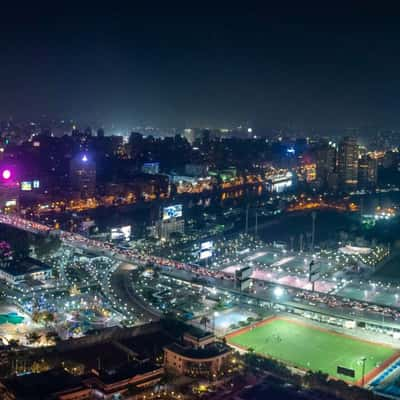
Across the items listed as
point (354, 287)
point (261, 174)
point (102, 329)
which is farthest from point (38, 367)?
point (261, 174)

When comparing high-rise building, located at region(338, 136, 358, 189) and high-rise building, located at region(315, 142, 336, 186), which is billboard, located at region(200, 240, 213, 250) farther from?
high-rise building, located at region(315, 142, 336, 186)

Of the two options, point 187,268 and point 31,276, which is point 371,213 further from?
point 31,276

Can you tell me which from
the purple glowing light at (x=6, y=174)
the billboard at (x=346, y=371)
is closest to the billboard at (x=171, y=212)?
the purple glowing light at (x=6, y=174)

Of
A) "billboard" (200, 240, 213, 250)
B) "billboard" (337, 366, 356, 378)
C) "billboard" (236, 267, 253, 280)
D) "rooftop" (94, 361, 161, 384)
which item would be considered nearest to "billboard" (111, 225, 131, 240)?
"billboard" (200, 240, 213, 250)

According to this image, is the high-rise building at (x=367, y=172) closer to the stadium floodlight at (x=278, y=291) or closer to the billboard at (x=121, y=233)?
the billboard at (x=121, y=233)

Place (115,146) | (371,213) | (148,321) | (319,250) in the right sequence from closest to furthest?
(148,321), (319,250), (371,213), (115,146)

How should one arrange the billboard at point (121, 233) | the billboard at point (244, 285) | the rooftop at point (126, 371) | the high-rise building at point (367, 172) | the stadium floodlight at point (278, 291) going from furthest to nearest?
the high-rise building at point (367, 172)
the billboard at point (121, 233)
the billboard at point (244, 285)
the stadium floodlight at point (278, 291)
the rooftop at point (126, 371)
